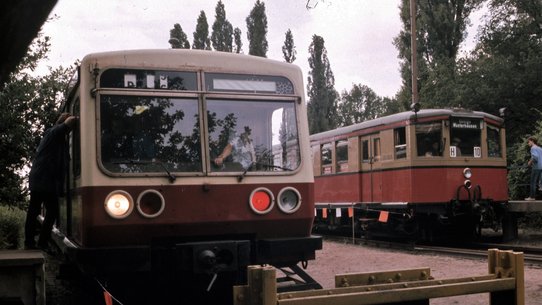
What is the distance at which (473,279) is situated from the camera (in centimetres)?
408

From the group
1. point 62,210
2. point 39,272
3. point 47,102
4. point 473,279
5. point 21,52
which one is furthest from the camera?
point 47,102

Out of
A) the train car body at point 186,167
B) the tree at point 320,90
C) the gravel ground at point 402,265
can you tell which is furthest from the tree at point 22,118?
the tree at point 320,90

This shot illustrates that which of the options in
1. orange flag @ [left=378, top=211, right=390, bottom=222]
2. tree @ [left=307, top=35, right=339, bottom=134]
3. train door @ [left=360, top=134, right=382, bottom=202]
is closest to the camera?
orange flag @ [left=378, top=211, right=390, bottom=222]

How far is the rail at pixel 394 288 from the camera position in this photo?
3594 mm

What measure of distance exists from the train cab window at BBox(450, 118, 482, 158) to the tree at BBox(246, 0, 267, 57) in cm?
3277

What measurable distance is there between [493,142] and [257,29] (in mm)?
33414

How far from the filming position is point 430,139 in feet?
44.6

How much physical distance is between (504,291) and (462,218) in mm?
10371

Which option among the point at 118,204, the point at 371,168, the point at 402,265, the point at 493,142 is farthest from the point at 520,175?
the point at 118,204

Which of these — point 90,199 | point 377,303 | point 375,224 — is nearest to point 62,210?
→ point 90,199

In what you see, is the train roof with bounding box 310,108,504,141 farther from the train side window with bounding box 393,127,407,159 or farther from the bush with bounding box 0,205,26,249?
the bush with bounding box 0,205,26,249

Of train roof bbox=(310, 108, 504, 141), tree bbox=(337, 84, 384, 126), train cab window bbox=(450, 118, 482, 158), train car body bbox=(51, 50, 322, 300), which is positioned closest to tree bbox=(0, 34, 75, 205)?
train car body bbox=(51, 50, 322, 300)

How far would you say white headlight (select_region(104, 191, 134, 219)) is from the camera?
5820 mm

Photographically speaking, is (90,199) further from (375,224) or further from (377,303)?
(375,224)
